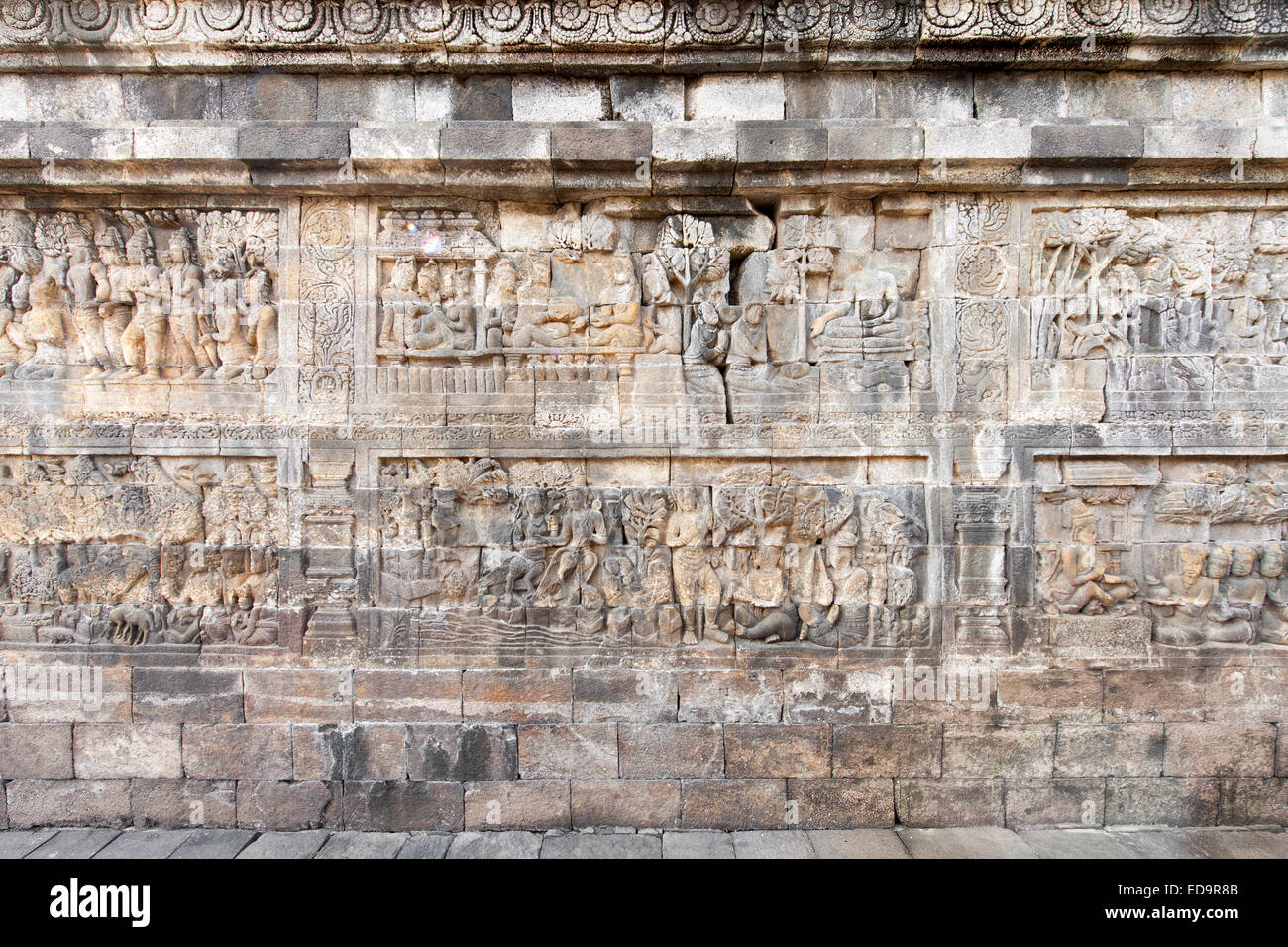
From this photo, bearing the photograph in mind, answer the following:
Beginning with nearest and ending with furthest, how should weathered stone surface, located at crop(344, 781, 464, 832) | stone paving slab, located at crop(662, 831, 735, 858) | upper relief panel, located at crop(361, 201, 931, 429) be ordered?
1. stone paving slab, located at crop(662, 831, 735, 858)
2. weathered stone surface, located at crop(344, 781, 464, 832)
3. upper relief panel, located at crop(361, 201, 931, 429)

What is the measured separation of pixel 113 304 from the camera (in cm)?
481

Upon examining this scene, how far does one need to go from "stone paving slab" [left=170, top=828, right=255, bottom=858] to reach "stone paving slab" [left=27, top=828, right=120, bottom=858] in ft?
1.75

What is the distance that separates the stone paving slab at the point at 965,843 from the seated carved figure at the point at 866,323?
10.6 ft

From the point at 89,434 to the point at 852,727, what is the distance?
5575 millimetres

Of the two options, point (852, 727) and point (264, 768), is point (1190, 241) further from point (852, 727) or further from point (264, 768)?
point (264, 768)

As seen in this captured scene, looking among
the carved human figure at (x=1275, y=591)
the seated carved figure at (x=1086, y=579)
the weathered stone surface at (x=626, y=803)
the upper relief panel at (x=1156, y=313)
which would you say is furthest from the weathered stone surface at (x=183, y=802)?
the carved human figure at (x=1275, y=591)

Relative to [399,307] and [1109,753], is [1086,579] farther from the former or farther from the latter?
[399,307]

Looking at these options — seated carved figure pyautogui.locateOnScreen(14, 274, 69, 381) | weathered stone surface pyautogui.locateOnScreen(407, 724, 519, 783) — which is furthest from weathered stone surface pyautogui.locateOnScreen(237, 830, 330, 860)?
seated carved figure pyautogui.locateOnScreen(14, 274, 69, 381)

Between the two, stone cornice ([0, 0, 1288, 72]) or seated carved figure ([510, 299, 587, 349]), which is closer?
stone cornice ([0, 0, 1288, 72])

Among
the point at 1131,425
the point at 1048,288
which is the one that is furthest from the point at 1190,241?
the point at 1131,425

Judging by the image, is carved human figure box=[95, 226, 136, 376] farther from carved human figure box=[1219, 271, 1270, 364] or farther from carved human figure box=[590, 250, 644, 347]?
carved human figure box=[1219, 271, 1270, 364]

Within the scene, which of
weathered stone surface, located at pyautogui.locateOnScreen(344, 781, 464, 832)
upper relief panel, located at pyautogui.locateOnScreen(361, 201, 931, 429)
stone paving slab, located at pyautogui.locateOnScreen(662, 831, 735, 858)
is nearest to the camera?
stone paving slab, located at pyautogui.locateOnScreen(662, 831, 735, 858)

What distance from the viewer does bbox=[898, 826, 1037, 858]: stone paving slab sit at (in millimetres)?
4387

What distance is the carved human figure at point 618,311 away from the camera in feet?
15.6
